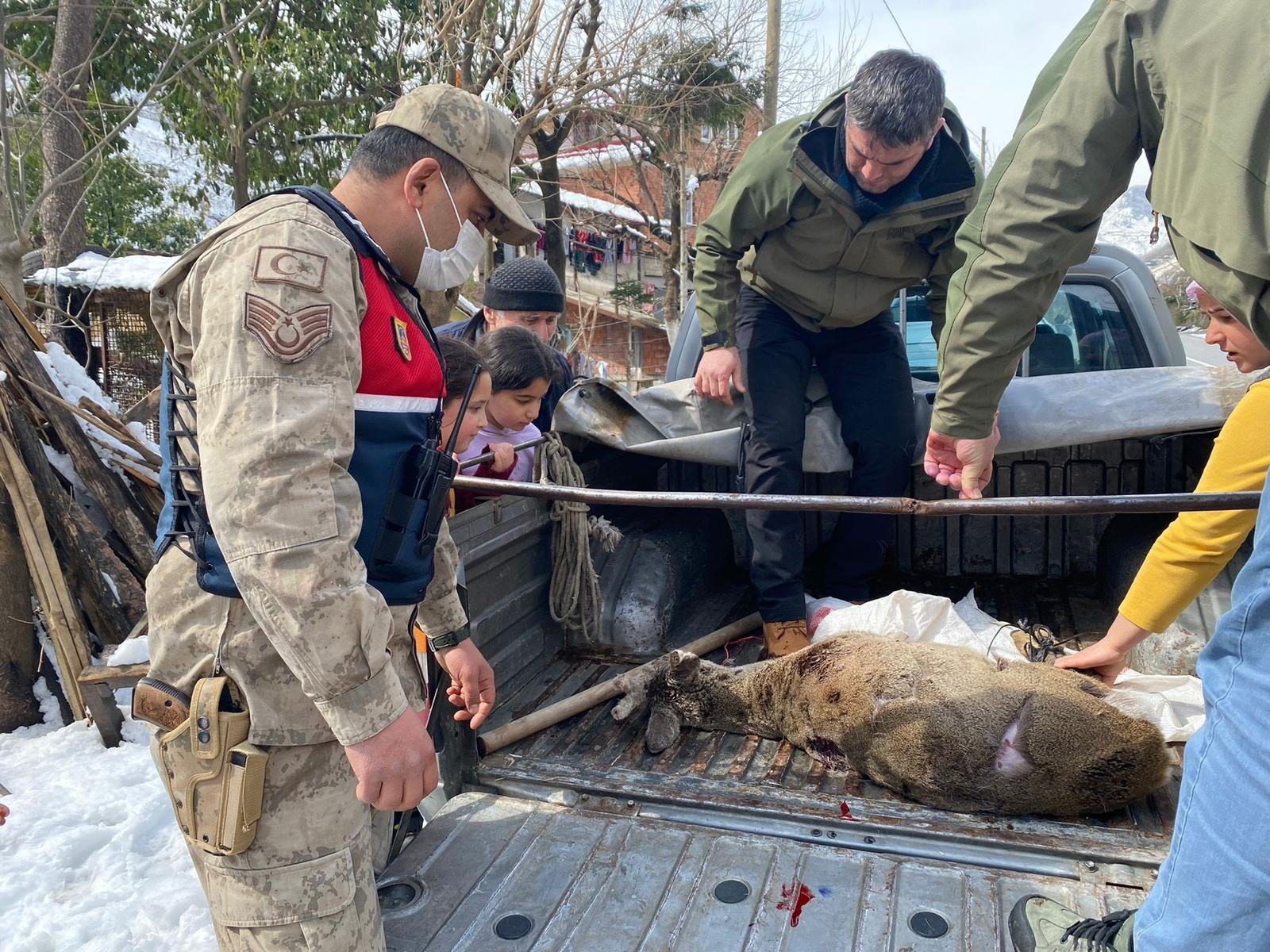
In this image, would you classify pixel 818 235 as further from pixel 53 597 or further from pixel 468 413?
pixel 53 597

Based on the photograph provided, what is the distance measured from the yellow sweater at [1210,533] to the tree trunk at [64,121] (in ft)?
32.3

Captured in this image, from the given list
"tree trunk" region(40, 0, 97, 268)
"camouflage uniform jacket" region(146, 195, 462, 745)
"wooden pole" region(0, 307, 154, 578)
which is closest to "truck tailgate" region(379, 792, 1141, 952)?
"camouflage uniform jacket" region(146, 195, 462, 745)

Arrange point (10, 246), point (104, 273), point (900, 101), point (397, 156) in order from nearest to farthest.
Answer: point (397, 156)
point (900, 101)
point (10, 246)
point (104, 273)

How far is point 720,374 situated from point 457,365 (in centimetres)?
159

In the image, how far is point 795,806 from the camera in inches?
101

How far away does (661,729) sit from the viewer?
3078 mm

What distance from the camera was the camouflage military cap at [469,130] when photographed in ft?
6.16

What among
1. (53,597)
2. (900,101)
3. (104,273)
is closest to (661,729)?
(900,101)

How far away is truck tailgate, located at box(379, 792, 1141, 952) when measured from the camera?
6.67ft

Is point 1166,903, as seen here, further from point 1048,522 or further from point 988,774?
point 1048,522

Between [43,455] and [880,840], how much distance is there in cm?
Result: 449

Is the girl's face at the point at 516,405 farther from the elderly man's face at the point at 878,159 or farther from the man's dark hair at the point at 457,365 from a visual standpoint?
the elderly man's face at the point at 878,159

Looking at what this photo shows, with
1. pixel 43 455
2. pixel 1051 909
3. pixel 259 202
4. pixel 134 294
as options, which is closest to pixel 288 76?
pixel 134 294

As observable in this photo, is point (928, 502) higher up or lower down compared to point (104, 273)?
lower down
